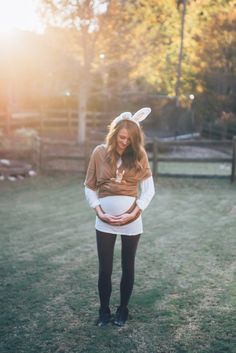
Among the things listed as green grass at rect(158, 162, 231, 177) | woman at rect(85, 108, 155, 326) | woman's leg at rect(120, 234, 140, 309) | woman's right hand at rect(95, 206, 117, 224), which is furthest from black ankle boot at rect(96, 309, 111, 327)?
green grass at rect(158, 162, 231, 177)

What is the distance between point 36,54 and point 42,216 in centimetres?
1243

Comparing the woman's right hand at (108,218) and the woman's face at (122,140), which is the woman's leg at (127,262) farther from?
the woman's face at (122,140)

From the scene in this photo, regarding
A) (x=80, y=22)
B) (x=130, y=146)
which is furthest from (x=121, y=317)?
(x=80, y=22)

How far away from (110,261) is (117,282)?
4.26 ft

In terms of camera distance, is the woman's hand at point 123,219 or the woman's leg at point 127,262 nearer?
the woman's hand at point 123,219

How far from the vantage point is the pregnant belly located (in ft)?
12.0

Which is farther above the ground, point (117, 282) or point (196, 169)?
point (117, 282)

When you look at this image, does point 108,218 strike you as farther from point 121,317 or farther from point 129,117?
point 121,317

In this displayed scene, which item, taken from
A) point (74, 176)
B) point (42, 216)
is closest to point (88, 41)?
point (74, 176)

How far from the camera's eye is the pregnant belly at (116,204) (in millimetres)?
3662

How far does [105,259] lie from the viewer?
12.3ft

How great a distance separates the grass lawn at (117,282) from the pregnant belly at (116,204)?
1041 millimetres

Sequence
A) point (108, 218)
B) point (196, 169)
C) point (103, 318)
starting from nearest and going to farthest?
point (108, 218) < point (103, 318) < point (196, 169)

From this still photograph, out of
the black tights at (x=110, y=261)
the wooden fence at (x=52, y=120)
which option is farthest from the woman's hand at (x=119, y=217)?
the wooden fence at (x=52, y=120)
